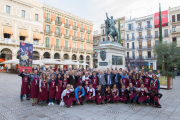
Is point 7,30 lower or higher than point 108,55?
higher

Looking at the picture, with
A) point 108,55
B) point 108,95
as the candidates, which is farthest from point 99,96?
point 108,55

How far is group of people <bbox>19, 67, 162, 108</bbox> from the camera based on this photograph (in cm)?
623

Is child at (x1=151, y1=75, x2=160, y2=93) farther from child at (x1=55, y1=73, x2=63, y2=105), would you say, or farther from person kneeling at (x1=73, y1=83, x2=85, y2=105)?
child at (x1=55, y1=73, x2=63, y2=105)

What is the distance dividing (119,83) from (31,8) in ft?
98.9

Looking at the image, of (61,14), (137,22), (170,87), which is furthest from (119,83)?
(137,22)

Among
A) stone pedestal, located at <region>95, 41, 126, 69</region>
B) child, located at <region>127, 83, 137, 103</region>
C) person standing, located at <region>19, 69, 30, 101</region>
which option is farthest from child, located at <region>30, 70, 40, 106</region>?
stone pedestal, located at <region>95, 41, 126, 69</region>

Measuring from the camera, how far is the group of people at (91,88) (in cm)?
623

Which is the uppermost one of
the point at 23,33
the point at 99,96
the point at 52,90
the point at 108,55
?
the point at 23,33

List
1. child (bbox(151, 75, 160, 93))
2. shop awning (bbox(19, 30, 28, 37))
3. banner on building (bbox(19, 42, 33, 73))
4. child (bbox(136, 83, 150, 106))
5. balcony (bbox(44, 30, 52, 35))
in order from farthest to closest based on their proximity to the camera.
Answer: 1. balcony (bbox(44, 30, 52, 35))
2. shop awning (bbox(19, 30, 28, 37))
3. banner on building (bbox(19, 42, 33, 73))
4. child (bbox(151, 75, 160, 93))
5. child (bbox(136, 83, 150, 106))

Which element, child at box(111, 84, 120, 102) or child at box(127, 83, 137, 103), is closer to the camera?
child at box(127, 83, 137, 103)

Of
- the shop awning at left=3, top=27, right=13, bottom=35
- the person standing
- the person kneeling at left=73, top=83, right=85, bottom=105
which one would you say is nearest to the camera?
the person kneeling at left=73, top=83, right=85, bottom=105

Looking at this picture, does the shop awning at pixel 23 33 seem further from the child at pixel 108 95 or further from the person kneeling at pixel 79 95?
the child at pixel 108 95

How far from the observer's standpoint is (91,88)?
22.0 feet

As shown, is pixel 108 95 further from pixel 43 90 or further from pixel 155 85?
pixel 43 90
